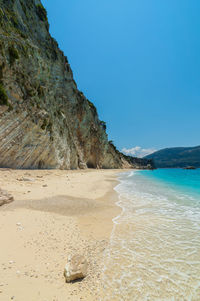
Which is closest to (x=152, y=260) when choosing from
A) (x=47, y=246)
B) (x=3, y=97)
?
(x=47, y=246)

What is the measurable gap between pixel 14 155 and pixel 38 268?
16.3 meters

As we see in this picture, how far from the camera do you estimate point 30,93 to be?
19.4 metres

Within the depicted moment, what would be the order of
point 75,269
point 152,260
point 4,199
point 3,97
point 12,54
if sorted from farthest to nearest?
point 12,54, point 3,97, point 4,199, point 152,260, point 75,269

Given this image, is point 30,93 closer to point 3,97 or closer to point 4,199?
point 3,97

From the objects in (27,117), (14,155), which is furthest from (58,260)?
(27,117)

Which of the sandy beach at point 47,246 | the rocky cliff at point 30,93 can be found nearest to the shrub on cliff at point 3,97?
the rocky cliff at point 30,93

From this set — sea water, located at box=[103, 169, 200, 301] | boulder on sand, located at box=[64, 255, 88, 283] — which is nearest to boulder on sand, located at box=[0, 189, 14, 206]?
boulder on sand, located at box=[64, 255, 88, 283]

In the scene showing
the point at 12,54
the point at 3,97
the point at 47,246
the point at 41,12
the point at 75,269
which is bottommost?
the point at 47,246

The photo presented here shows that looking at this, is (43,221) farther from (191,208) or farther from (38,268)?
(191,208)

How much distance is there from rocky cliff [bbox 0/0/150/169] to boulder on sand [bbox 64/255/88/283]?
15933 mm

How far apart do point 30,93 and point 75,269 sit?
73.1 ft

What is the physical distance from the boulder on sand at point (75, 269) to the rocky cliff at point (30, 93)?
15933 millimetres

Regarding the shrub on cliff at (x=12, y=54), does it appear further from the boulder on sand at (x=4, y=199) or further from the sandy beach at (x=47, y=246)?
the sandy beach at (x=47, y=246)

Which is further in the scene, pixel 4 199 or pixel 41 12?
pixel 41 12
